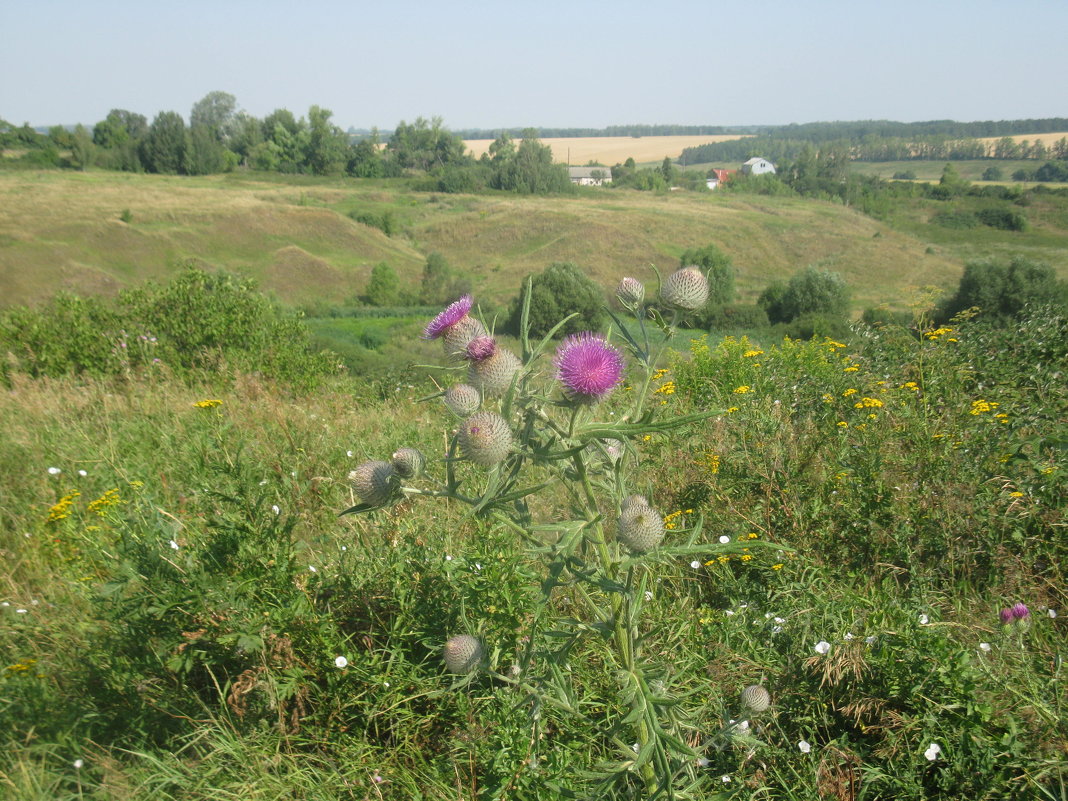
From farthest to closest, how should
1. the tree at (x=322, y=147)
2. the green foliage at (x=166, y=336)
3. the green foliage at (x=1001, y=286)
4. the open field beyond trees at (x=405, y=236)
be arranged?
the tree at (x=322, y=147) → the open field beyond trees at (x=405, y=236) → the green foliage at (x=1001, y=286) → the green foliage at (x=166, y=336)

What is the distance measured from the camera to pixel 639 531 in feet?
6.49

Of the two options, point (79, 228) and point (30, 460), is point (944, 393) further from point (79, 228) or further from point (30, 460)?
point (79, 228)

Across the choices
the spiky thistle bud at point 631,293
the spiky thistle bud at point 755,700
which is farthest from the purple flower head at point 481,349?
the spiky thistle bud at point 755,700

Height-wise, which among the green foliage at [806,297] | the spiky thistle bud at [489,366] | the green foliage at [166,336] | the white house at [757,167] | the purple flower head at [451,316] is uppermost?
the white house at [757,167]

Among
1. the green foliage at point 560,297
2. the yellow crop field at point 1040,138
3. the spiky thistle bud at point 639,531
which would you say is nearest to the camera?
the spiky thistle bud at point 639,531

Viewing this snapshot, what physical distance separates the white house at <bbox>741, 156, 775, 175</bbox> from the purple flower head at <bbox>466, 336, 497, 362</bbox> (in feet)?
481

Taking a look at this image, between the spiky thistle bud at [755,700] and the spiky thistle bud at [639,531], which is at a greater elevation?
the spiky thistle bud at [639,531]

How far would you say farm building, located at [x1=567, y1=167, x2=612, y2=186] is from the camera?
443 ft

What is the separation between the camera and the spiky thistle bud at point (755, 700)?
7.54 ft

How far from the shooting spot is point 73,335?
1121 centimetres

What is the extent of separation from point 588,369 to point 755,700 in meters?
1.30

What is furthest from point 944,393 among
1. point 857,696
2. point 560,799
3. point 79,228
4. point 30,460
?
point 79,228

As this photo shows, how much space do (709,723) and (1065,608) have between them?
6.06 ft

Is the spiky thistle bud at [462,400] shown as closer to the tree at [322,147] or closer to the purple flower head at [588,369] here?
the purple flower head at [588,369]
